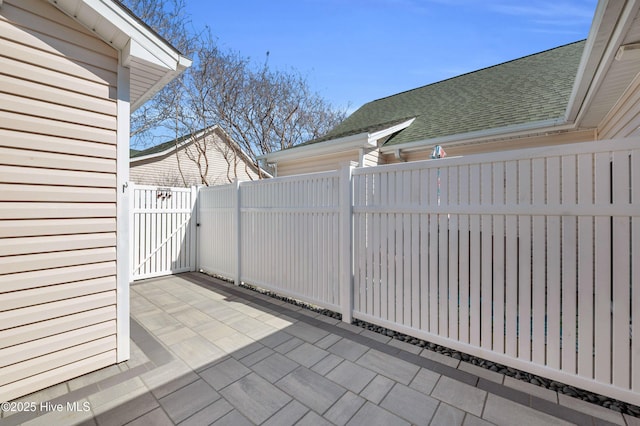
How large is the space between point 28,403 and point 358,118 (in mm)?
9088

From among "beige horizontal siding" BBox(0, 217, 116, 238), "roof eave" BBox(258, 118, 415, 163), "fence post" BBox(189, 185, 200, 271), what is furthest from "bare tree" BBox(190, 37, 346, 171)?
"beige horizontal siding" BBox(0, 217, 116, 238)

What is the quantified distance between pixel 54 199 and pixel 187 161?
37.9 ft

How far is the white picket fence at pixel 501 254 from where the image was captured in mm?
1939

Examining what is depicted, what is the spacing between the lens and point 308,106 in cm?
1301

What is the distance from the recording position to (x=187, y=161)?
12.9 metres

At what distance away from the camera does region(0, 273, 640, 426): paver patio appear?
188cm

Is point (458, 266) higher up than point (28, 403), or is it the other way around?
point (458, 266)

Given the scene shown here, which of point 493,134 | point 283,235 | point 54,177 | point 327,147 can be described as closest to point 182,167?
point 327,147

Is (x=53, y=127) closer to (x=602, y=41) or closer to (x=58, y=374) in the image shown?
(x=58, y=374)

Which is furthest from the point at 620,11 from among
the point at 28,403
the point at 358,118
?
the point at 358,118

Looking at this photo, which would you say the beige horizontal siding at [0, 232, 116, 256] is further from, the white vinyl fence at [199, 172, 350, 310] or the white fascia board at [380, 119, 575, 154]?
the white fascia board at [380, 119, 575, 154]

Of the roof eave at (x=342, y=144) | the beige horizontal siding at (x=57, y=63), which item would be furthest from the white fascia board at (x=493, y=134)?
the beige horizontal siding at (x=57, y=63)

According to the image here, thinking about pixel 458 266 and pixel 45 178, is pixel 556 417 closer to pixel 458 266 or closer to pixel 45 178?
pixel 458 266

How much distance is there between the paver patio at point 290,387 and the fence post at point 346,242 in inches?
11.1
